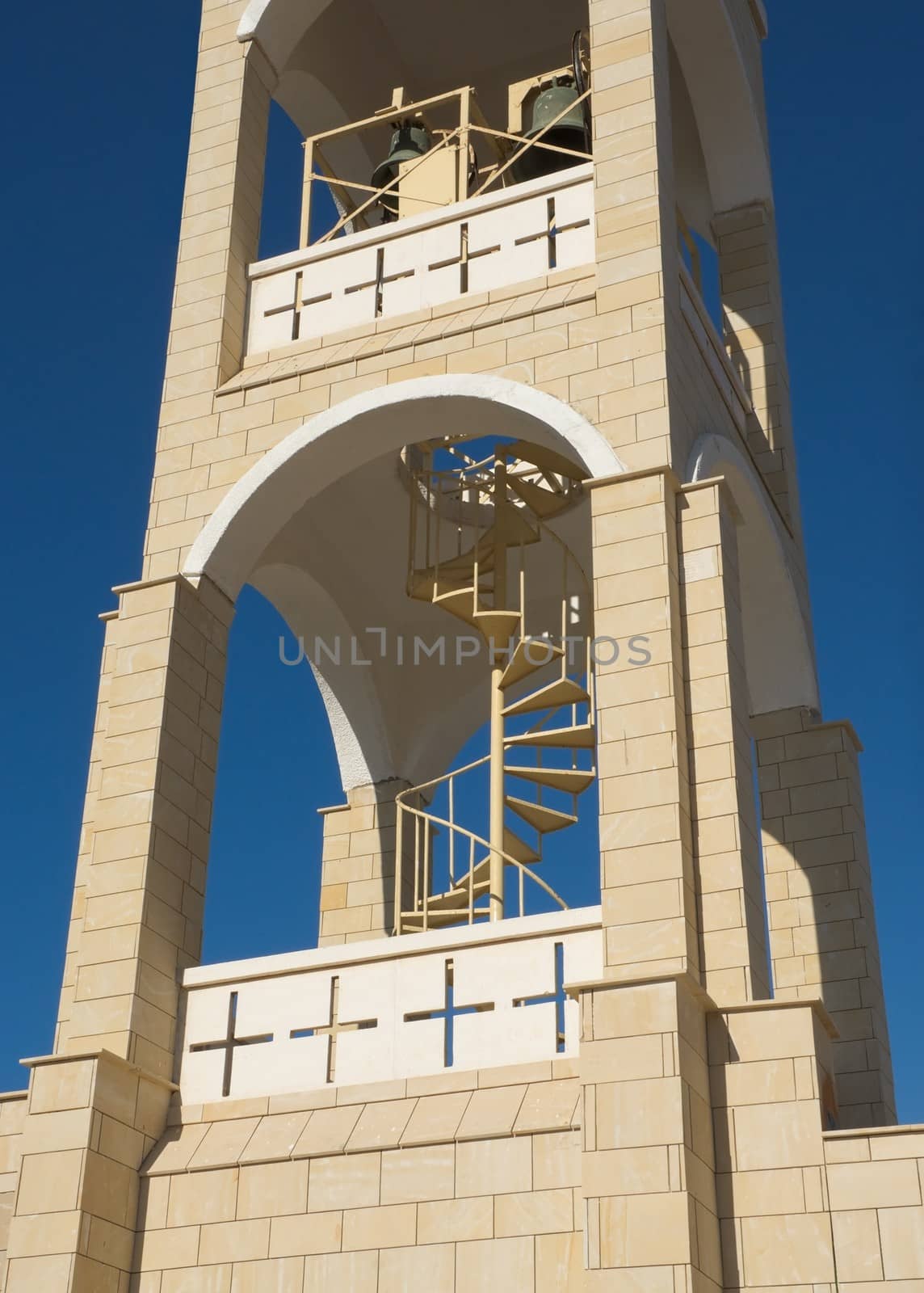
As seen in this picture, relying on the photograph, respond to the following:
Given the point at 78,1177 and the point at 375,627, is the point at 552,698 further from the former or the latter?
the point at 78,1177

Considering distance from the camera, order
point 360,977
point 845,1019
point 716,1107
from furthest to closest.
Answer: point 845,1019 < point 360,977 < point 716,1107

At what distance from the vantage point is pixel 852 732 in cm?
1205

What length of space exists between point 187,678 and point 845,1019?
16.7 ft

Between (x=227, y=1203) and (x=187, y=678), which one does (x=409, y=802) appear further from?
(x=227, y=1203)

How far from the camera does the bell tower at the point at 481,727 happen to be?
26.3 feet

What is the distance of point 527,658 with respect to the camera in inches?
484

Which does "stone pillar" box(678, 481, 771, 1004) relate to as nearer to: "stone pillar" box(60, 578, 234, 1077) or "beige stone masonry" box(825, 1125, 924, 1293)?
"beige stone masonry" box(825, 1125, 924, 1293)

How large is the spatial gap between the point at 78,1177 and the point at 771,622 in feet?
21.8

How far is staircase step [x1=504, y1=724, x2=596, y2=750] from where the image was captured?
39.1ft

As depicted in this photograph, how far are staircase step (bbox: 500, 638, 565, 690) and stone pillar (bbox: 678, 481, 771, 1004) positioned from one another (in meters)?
2.64

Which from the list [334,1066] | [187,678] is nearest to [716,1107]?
[334,1066]

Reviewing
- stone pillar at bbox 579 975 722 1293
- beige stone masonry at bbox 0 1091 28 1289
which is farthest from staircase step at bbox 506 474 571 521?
beige stone masonry at bbox 0 1091 28 1289

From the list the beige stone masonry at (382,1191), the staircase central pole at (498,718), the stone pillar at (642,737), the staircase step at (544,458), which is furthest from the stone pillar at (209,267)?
the beige stone masonry at (382,1191)

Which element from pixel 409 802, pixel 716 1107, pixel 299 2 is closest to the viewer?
pixel 716 1107
